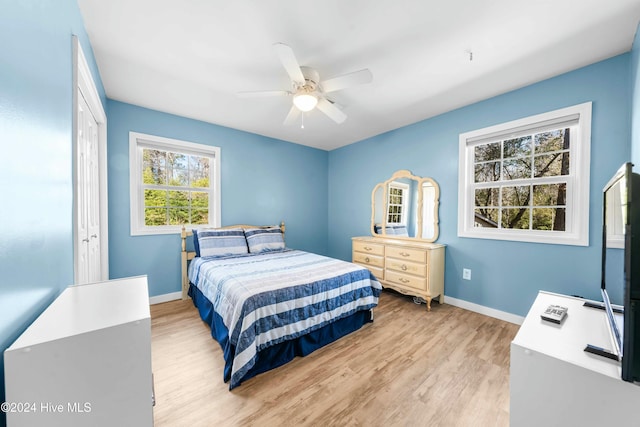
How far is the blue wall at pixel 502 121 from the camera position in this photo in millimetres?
2008

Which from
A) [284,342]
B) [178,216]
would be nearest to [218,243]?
[178,216]

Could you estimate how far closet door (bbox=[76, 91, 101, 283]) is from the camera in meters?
1.83

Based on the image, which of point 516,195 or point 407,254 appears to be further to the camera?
point 407,254

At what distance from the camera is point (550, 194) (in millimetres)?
2398

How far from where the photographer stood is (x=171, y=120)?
10.3ft

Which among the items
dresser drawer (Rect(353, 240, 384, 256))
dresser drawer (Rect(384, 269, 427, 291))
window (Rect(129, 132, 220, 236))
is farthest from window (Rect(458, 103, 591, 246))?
window (Rect(129, 132, 220, 236))

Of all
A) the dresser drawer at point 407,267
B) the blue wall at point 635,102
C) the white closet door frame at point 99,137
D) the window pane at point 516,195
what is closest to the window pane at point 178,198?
the white closet door frame at point 99,137

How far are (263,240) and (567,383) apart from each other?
3.14 m

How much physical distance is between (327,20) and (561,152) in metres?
2.55

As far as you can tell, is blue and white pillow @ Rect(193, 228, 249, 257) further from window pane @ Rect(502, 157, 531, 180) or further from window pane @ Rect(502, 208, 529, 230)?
window pane @ Rect(502, 157, 531, 180)

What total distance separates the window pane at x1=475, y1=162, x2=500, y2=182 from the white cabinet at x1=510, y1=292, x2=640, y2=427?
2071mm

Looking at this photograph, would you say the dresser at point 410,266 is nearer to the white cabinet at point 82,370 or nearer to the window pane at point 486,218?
the window pane at point 486,218

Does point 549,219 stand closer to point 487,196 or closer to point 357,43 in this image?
point 487,196

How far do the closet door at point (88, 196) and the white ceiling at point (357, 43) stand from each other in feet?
1.82
